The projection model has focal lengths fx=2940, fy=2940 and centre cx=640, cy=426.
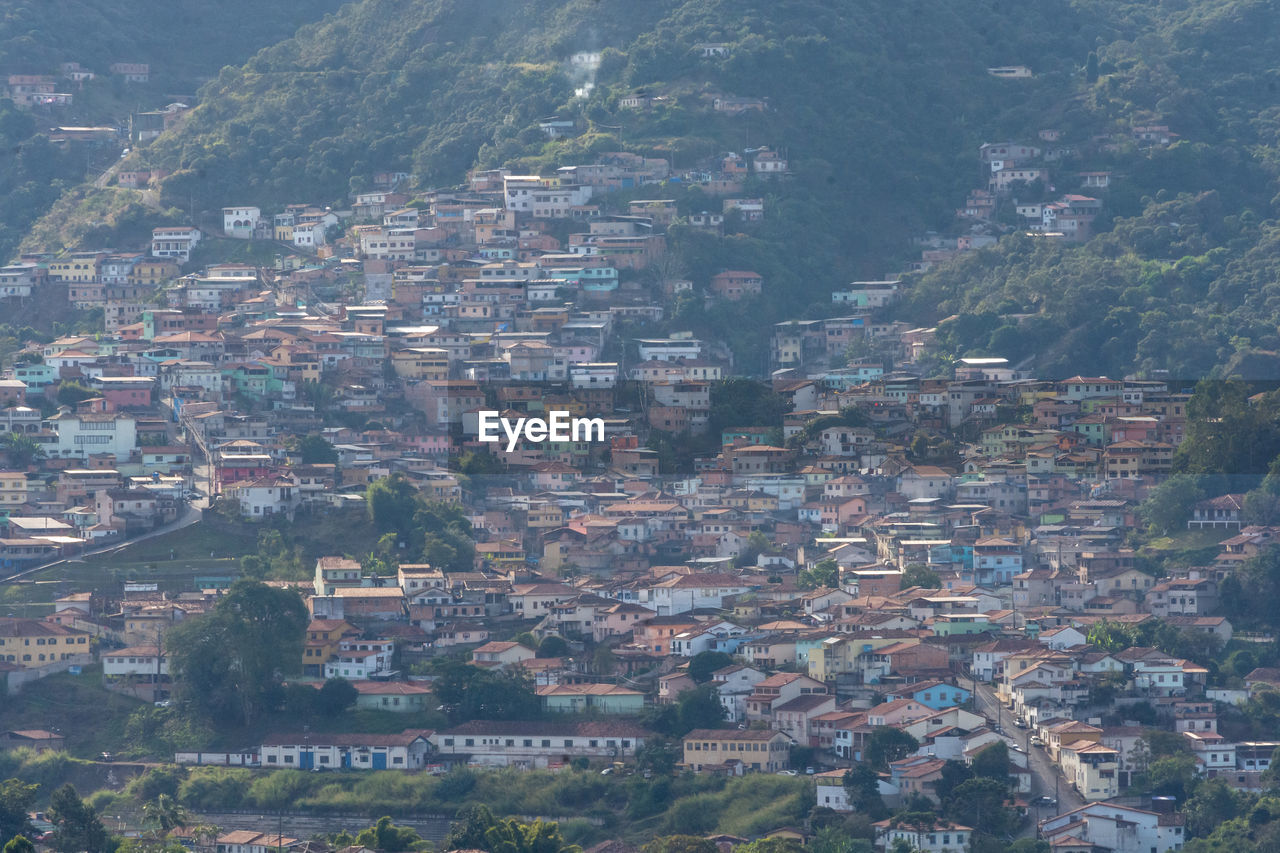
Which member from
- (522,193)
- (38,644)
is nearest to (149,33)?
(522,193)

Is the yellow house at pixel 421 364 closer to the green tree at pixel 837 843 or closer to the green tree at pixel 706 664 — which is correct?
the green tree at pixel 706 664

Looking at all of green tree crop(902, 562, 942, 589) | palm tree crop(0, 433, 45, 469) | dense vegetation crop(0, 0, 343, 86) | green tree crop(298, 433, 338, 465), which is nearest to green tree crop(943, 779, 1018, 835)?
green tree crop(902, 562, 942, 589)

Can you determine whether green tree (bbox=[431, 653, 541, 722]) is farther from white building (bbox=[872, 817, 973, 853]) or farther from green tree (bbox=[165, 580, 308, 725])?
white building (bbox=[872, 817, 973, 853])

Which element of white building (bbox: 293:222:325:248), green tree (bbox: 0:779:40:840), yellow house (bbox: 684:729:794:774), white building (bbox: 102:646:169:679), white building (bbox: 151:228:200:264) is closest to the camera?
green tree (bbox: 0:779:40:840)

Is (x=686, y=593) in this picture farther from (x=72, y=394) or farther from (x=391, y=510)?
(x=72, y=394)

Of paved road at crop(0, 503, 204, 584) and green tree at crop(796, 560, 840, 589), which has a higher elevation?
paved road at crop(0, 503, 204, 584)

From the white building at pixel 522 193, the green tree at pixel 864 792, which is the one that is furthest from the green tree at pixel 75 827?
the white building at pixel 522 193
